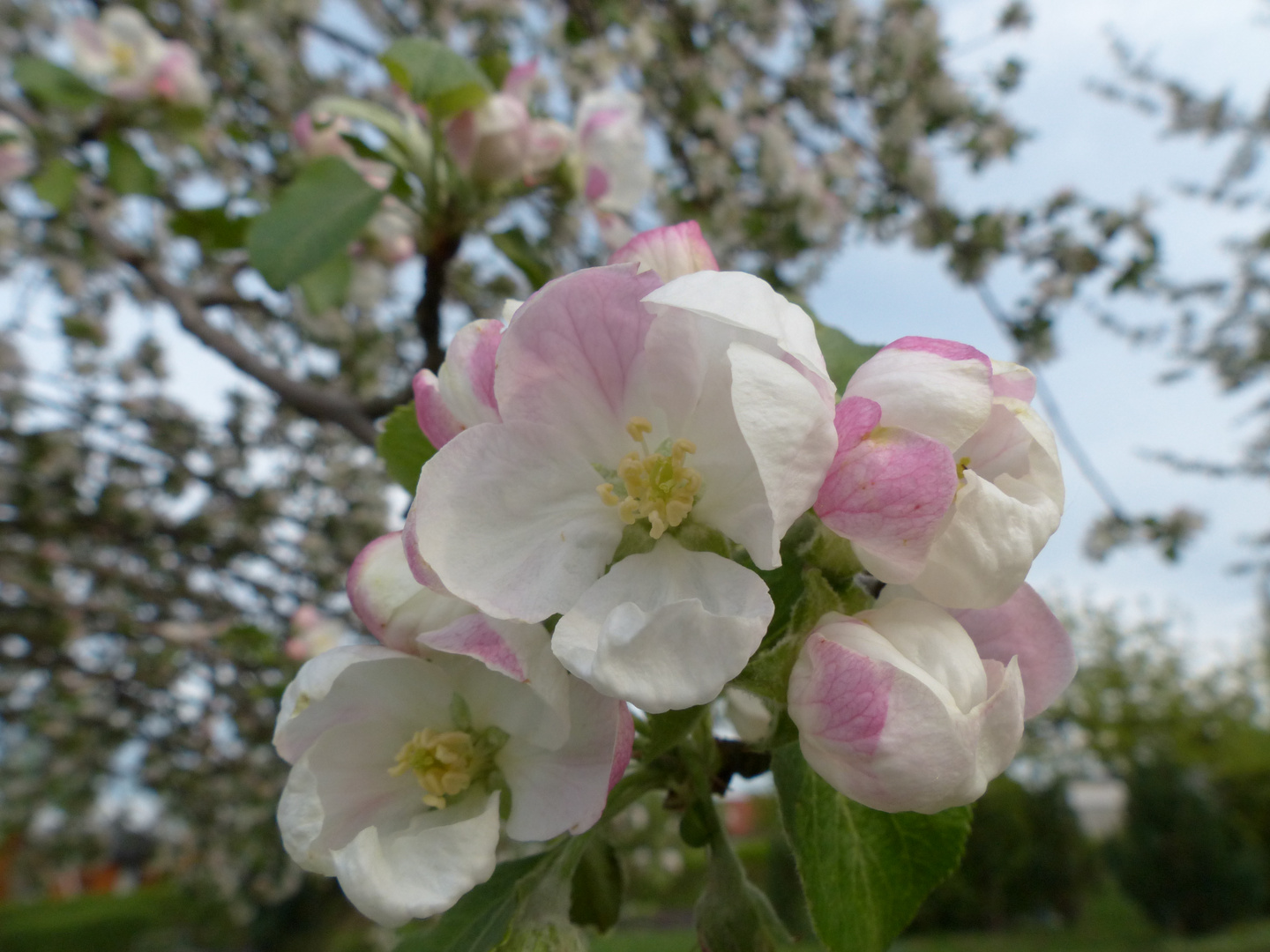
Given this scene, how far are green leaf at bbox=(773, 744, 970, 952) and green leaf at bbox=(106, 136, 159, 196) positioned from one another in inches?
85.7

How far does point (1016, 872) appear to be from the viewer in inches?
398

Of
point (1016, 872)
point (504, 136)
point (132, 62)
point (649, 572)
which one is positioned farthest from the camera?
point (1016, 872)

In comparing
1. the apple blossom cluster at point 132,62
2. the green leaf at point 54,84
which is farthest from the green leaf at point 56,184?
the apple blossom cluster at point 132,62

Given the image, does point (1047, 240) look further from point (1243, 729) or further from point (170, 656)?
point (1243, 729)

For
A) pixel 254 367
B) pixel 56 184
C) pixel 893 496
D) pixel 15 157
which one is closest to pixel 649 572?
pixel 893 496

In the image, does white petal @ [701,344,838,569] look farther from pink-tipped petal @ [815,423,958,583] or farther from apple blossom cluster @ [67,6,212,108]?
apple blossom cluster @ [67,6,212,108]

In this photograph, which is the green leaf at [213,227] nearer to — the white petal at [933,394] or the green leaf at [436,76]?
the green leaf at [436,76]

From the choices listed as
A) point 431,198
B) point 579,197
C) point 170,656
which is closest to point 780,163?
point 579,197

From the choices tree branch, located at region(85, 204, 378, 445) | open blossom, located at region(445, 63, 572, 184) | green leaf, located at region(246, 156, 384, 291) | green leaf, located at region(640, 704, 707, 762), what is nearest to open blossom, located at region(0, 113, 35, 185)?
tree branch, located at region(85, 204, 378, 445)

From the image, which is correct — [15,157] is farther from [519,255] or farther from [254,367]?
[519,255]

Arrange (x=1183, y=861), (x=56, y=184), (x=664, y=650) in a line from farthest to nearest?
(x=1183, y=861)
(x=56, y=184)
(x=664, y=650)

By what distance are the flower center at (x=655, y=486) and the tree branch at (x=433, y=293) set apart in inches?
41.2

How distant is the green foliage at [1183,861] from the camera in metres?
9.38

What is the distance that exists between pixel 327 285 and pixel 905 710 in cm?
144
